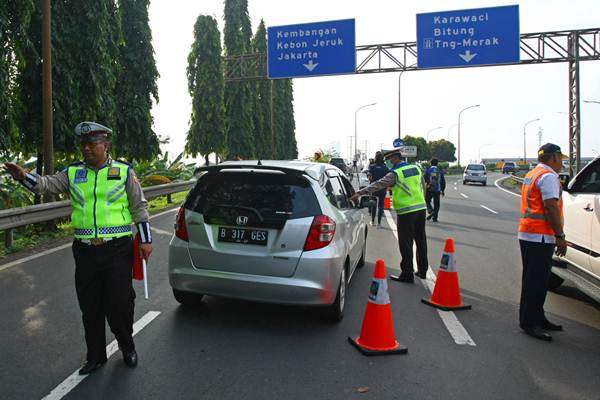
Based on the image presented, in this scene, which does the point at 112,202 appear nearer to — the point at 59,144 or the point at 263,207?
the point at 263,207

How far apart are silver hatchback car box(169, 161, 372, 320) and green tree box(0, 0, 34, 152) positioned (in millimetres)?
7001

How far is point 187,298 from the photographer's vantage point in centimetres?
540

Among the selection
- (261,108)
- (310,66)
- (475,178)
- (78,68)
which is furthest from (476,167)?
(78,68)

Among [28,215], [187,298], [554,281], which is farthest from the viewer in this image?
[28,215]

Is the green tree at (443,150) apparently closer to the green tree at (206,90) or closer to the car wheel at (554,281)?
the green tree at (206,90)

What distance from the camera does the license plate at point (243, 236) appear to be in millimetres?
4781

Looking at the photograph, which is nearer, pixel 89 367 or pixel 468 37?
pixel 89 367

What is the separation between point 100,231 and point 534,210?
3950 mm

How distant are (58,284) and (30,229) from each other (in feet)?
18.1

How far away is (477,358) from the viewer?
4.32 m

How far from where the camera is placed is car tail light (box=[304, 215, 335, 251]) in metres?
4.75

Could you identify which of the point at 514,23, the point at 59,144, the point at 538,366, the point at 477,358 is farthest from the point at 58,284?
the point at 514,23

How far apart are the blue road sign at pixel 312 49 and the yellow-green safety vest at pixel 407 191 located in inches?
626

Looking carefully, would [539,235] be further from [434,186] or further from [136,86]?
[136,86]
